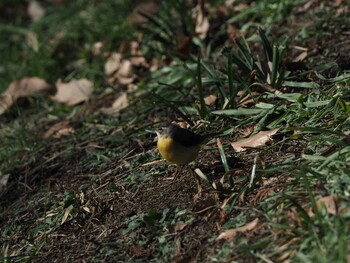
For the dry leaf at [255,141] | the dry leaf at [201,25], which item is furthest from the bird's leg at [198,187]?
the dry leaf at [201,25]

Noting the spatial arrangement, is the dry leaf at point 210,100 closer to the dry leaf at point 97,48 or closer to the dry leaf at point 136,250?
the dry leaf at point 136,250

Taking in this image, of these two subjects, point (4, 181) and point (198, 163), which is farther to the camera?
point (4, 181)

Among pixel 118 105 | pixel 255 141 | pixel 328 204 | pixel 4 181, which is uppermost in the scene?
pixel 328 204

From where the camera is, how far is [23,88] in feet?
21.9

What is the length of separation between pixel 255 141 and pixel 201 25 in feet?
7.91

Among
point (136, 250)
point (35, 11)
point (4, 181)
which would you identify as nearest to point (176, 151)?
point (136, 250)

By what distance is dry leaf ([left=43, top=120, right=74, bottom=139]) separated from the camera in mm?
5672

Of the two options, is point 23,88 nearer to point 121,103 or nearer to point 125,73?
point 125,73

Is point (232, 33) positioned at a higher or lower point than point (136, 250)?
lower

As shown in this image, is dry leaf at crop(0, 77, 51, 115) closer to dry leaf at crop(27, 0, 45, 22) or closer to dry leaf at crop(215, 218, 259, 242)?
dry leaf at crop(27, 0, 45, 22)

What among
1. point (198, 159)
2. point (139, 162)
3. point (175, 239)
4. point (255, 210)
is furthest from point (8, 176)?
point (255, 210)

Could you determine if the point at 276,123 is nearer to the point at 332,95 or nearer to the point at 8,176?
the point at 332,95

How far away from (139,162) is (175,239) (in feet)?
3.75

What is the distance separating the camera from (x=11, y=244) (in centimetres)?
422
